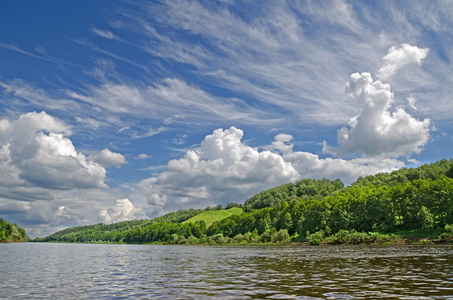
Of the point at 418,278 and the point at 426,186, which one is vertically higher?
the point at 426,186

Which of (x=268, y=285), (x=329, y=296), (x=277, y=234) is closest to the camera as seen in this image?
(x=329, y=296)

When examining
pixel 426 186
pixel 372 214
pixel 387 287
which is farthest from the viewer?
pixel 372 214

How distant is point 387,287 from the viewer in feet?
75.5

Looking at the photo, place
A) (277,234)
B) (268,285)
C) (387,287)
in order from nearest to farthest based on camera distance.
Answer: (387,287) → (268,285) → (277,234)

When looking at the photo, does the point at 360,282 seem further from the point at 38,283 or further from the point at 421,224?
the point at 421,224

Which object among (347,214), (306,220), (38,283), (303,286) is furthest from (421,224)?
(38,283)

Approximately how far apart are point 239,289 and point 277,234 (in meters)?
151

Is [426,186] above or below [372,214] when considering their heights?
above

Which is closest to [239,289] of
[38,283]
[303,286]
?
[303,286]

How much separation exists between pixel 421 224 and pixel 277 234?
67645 millimetres

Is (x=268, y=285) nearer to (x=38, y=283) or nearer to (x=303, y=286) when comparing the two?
(x=303, y=286)

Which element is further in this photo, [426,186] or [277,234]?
[277,234]

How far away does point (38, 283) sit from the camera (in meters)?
29.2

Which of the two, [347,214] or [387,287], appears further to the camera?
[347,214]
